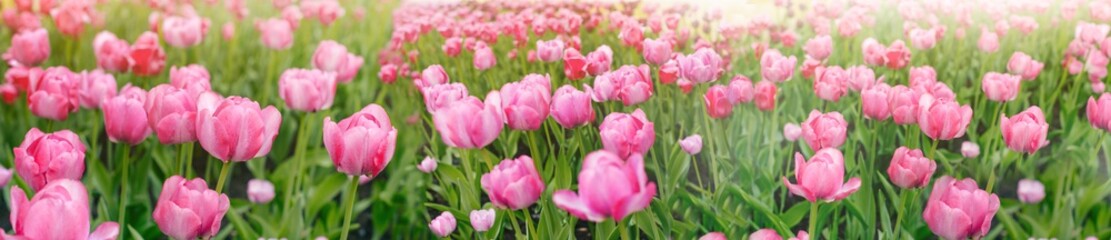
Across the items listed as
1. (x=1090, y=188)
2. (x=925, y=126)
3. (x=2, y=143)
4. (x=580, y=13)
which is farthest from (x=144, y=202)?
(x=1090, y=188)

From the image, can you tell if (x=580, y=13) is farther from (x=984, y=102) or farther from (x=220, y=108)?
(x=220, y=108)

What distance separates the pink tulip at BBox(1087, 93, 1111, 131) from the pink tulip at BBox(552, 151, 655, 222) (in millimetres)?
543

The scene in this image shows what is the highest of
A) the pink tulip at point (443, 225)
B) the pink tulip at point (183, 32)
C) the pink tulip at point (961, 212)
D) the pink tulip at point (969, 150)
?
the pink tulip at point (961, 212)

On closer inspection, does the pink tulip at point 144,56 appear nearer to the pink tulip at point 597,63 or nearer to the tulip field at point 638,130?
the tulip field at point 638,130

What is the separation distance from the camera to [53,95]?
102cm

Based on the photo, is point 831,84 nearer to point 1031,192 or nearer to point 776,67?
point 776,67

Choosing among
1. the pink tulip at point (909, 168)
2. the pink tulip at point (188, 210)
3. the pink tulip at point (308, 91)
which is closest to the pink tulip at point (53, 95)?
the pink tulip at point (308, 91)

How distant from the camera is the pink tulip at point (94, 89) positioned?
1.09 meters

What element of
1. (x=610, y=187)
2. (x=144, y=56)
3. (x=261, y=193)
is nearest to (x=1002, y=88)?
(x=610, y=187)

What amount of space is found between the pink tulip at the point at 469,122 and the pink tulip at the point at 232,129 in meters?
0.11

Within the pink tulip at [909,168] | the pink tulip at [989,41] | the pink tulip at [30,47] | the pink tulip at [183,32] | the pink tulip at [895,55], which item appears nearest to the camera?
the pink tulip at [909,168]

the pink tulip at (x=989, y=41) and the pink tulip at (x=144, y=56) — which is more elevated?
the pink tulip at (x=989, y=41)

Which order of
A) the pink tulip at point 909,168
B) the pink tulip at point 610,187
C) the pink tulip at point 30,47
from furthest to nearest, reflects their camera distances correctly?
the pink tulip at point 30,47
the pink tulip at point 909,168
the pink tulip at point 610,187

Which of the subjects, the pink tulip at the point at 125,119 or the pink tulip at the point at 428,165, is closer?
the pink tulip at the point at 125,119
